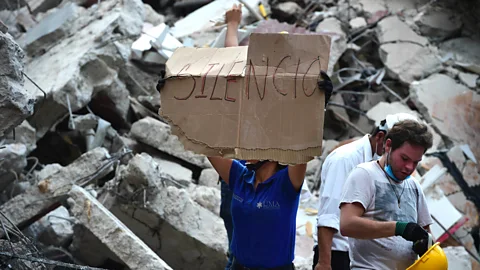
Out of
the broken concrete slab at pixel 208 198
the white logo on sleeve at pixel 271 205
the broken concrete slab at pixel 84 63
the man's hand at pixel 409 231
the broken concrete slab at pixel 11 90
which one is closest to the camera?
the man's hand at pixel 409 231

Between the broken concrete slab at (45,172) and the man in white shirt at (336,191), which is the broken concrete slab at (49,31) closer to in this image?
the broken concrete slab at (45,172)

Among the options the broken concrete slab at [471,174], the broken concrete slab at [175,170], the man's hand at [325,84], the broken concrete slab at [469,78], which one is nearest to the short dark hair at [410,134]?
the man's hand at [325,84]

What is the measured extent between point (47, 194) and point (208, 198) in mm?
1286

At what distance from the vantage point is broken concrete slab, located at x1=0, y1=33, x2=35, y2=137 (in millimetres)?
2980

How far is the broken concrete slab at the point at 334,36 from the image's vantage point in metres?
8.12

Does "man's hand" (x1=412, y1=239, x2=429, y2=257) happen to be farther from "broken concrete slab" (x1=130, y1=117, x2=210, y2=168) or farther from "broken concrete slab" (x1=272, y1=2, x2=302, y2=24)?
"broken concrete slab" (x1=272, y1=2, x2=302, y2=24)

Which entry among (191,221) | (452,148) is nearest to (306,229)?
(191,221)

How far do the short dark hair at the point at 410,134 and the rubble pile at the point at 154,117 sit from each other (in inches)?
62.9

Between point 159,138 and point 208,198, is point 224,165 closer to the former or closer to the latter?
point 208,198

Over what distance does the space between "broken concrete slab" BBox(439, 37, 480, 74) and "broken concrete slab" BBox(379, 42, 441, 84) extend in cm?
25

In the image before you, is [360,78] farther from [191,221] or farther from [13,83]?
[13,83]

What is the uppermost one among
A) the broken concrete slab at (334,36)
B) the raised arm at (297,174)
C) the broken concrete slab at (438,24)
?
the raised arm at (297,174)

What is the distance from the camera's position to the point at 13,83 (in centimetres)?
304

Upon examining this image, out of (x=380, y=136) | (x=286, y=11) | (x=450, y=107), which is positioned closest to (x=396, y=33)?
(x=450, y=107)
